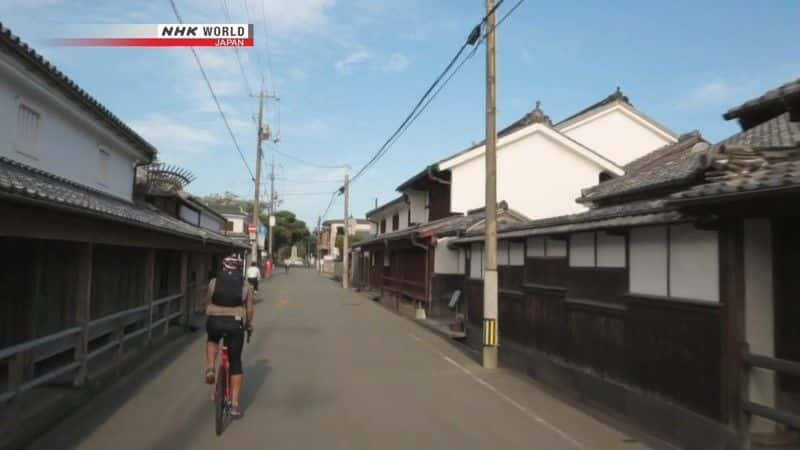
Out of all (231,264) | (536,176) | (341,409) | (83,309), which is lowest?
(341,409)

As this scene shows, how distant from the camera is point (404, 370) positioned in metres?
12.3

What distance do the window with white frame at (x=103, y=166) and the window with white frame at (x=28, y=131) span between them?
12.4ft

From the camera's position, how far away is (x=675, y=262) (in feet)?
24.4

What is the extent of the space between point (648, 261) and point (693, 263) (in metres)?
1.02

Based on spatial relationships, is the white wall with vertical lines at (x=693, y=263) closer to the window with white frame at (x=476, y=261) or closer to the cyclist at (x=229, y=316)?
the cyclist at (x=229, y=316)

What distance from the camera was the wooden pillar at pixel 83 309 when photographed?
8750mm

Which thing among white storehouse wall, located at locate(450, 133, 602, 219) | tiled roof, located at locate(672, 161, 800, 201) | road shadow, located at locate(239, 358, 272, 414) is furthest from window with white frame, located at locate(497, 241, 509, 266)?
white storehouse wall, located at locate(450, 133, 602, 219)

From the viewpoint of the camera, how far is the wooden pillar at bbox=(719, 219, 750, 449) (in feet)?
20.3

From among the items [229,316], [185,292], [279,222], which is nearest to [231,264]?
[229,316]

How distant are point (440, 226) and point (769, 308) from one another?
17252 mm

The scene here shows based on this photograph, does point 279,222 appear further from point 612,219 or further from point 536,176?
point 612,219

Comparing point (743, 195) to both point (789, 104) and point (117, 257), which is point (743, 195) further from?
point (117, 257)

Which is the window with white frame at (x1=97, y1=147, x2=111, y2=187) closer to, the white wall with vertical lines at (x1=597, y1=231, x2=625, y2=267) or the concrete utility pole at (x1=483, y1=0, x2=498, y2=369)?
the concrete utility pole at (x1=483, y1=0, x2=498, y2=369)

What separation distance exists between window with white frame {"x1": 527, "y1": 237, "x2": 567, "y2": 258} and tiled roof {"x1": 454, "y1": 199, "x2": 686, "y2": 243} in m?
0.24
